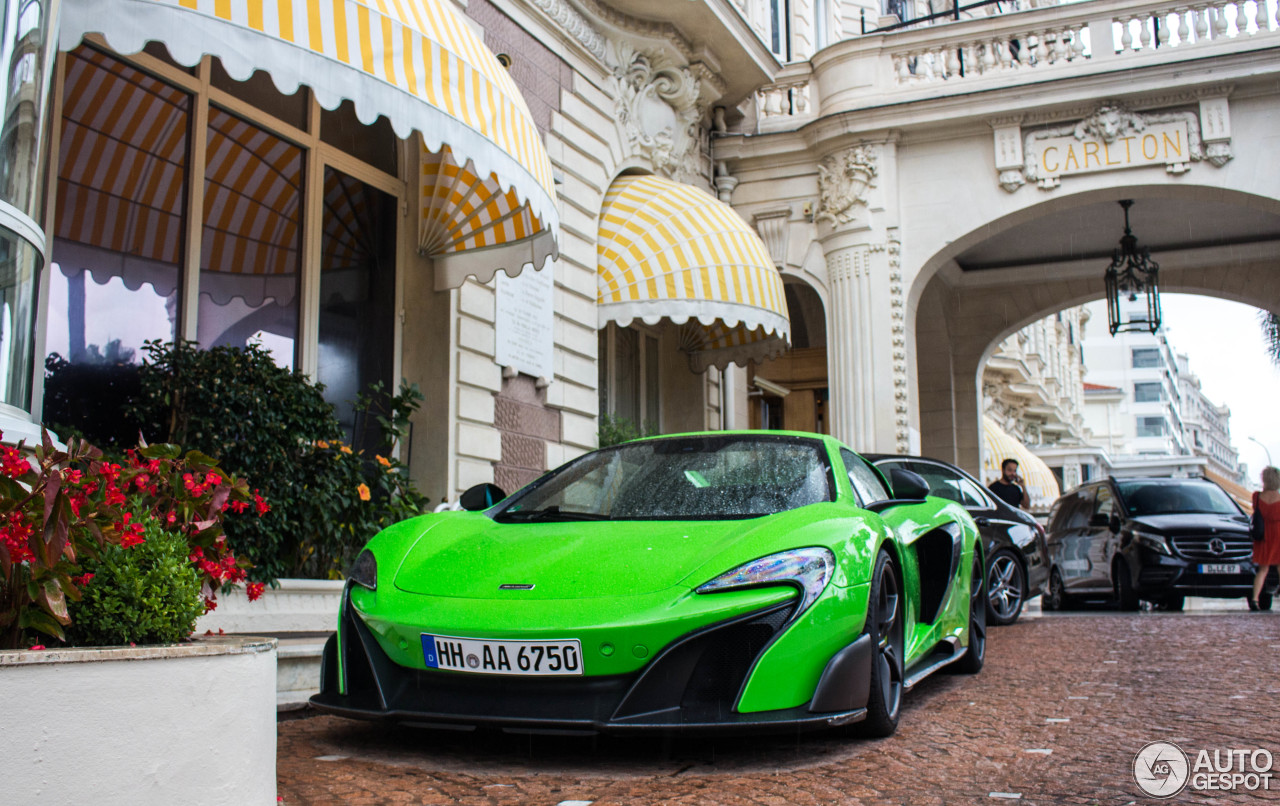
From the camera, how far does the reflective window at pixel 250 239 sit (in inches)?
318

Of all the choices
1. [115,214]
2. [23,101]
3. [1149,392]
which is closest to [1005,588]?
[115,214]

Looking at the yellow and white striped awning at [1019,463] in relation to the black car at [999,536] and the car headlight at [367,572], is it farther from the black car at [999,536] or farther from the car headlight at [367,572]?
the car headlight at [367,572]

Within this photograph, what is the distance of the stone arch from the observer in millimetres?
19109

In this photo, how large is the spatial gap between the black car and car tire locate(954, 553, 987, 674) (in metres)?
2.83

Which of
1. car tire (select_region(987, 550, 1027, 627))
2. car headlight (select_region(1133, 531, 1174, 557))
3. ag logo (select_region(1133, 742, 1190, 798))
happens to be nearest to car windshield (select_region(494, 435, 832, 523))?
ag logo (select_region(1133, 742, 1190, 798))

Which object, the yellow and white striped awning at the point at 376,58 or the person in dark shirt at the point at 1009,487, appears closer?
the yellow and white striped awning at the point at 376,58

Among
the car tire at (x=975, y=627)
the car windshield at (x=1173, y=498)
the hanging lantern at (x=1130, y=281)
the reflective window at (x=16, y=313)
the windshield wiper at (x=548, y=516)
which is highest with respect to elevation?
the hanging lantern at (x=1130, y=281)

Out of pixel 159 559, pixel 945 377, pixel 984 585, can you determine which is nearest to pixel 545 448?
pixel 984 585

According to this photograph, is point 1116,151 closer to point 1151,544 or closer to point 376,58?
point 1151,544

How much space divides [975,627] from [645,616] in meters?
3.35

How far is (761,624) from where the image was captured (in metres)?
3.70

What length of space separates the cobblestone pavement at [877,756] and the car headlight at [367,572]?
581 mm

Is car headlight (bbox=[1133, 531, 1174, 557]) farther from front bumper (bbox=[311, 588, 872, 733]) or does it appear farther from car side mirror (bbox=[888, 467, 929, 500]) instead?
front bumper (bbox=[311, 588, 872, 733])

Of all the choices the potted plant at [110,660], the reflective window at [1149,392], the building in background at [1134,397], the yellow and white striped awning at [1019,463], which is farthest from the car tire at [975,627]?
the reflective window at [1149,392]
